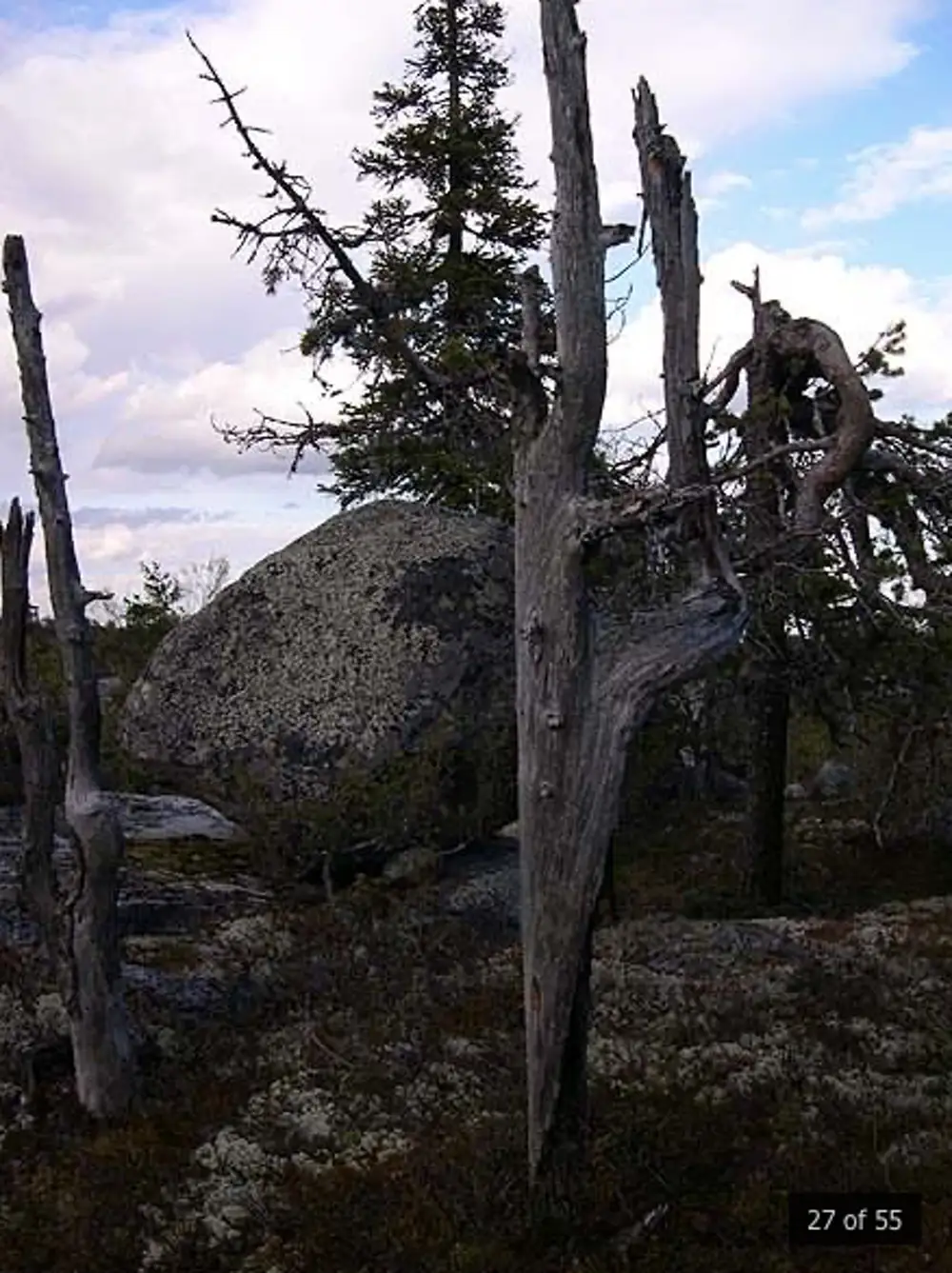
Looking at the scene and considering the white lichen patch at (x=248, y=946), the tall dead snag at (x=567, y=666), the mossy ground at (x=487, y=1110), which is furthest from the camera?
the white lichen patch at (x=248, y=946)

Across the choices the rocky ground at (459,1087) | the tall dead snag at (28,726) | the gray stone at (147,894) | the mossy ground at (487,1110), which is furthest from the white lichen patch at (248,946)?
the tall dead snag at (28,726)

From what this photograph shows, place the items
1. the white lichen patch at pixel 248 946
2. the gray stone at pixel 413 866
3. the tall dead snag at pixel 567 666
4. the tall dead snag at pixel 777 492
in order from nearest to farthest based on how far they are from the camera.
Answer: the tall dead snag at pixel 567 666 → the tall dead snag at pixel 777 492 → the white lichen patch at pixel 248 946 → the gray stone at pixel 413 866

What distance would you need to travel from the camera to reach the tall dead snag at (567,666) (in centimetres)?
902

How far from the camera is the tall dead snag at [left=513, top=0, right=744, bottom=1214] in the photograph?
9023mm

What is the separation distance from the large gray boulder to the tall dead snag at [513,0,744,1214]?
7064 millimetres

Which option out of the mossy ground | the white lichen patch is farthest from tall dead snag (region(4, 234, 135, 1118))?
the white lichen patch

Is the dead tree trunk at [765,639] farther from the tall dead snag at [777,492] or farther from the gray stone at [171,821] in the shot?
the gray stone at [171,821]

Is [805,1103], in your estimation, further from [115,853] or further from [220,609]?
[220,609]

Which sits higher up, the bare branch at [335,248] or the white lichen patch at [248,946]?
the bare branch at [335,248]

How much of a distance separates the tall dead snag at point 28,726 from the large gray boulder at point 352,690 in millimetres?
4484

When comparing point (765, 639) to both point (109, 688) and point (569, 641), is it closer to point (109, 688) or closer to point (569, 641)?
point (569, 641)

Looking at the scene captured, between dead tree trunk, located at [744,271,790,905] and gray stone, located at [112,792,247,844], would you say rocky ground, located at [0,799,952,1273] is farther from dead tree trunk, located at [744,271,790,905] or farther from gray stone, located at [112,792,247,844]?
dead tree trunk, located at [744,271,790,905]

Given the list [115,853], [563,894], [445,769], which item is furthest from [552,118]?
[445,769]

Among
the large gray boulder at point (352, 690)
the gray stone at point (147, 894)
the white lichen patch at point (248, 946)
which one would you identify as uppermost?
the large gray boulder at point (352, 690)
